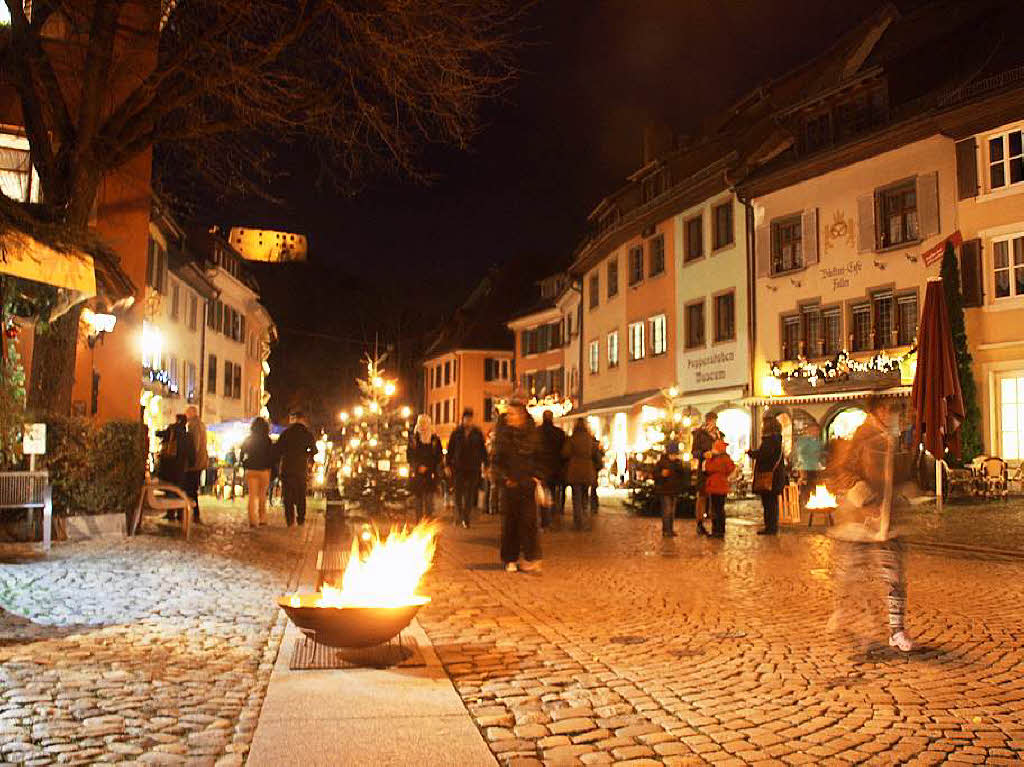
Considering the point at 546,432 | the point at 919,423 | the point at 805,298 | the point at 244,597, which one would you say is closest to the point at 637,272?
the point at 805,298

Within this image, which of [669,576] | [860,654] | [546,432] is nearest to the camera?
[860,654]

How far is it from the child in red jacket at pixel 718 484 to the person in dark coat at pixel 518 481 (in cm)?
536

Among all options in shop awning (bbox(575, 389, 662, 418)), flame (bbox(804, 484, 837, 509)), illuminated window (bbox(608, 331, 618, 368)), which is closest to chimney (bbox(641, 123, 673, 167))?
illuminated window (bbox(608, 331, 618, 368))

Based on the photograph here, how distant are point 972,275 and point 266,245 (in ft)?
349

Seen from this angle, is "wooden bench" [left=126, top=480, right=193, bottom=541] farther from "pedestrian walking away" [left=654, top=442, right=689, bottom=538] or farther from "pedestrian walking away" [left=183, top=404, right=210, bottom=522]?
"pedestrian walking away" [left=654, top=442, right=689, bottom=538]

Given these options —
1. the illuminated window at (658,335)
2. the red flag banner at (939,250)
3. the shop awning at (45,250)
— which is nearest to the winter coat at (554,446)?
the shop awning at (45,250)

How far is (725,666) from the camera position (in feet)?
20.1

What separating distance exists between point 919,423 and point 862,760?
1091cm

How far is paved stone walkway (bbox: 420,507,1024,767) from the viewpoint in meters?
4.52

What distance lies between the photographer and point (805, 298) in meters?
28.0

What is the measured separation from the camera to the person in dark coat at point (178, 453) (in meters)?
17.1

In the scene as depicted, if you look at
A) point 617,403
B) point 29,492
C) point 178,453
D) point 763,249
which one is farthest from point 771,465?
point 617,403

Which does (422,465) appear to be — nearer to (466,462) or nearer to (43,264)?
(466,462)

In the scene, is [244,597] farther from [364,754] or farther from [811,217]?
[811,217]
